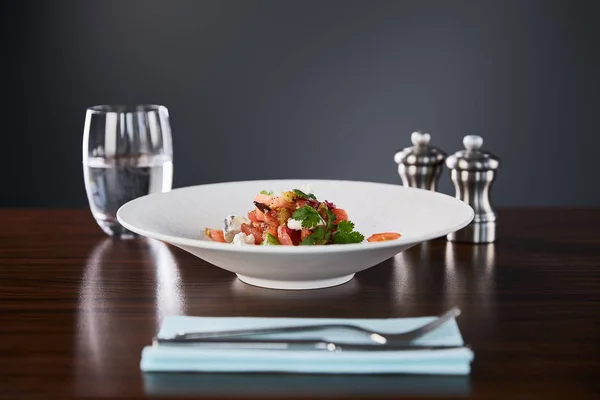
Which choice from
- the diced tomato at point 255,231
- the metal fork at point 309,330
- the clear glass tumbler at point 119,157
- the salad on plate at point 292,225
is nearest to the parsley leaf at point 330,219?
the salad on plate at point 292,225

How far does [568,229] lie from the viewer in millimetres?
1617

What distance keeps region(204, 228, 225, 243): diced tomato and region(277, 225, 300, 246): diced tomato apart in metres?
0.14

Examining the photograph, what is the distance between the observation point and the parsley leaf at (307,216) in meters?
1.21

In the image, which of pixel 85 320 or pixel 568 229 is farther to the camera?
pixel 568 229

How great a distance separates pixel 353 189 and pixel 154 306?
509 millimetres

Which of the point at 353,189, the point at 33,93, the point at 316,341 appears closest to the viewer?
the point at 316,341

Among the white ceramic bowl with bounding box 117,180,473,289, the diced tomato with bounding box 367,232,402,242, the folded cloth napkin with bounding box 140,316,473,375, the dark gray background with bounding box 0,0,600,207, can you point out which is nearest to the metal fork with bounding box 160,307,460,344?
A: the folded cloth napkin with bounding box 140,316,473,375

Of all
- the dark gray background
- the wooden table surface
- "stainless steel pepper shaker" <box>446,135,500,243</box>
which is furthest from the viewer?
the dark gray background

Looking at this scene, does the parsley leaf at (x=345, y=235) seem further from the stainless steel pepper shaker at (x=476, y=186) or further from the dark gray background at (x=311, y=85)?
the dark gray background at (x=311, y=85)

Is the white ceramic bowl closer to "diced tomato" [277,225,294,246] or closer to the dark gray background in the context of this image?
"diced tomato" [277,225,294,246]

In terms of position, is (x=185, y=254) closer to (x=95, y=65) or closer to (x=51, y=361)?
(x=51, y=361)

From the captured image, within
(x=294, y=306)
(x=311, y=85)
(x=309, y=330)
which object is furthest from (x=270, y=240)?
(x=311, y=85)

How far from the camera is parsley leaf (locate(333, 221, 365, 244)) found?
1247mm

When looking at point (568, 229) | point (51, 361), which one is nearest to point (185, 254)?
point (51, 361)
